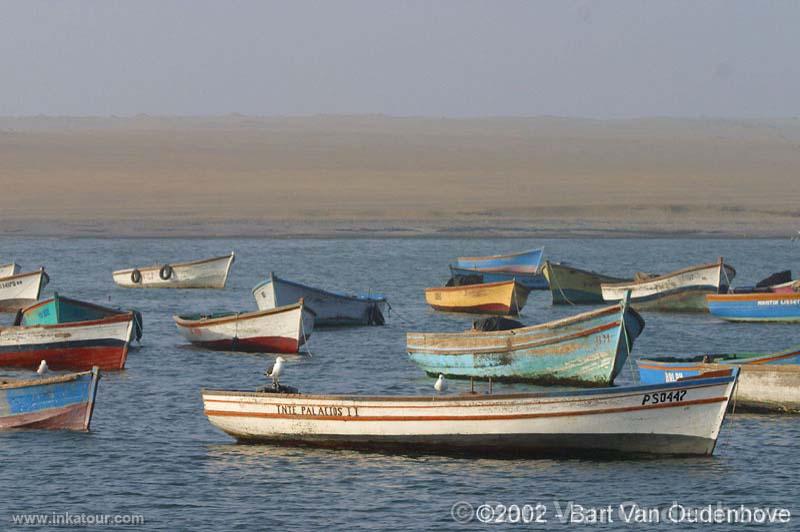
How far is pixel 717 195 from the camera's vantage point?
13712 cm

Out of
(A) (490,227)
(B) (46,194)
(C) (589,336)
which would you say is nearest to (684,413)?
(C) (589,336)

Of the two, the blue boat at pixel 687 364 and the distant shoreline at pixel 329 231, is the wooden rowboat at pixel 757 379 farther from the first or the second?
the distant shoreline at pixel 329 231

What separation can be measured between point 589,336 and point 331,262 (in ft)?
161

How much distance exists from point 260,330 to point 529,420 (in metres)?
16.2

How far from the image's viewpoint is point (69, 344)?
1368 inches

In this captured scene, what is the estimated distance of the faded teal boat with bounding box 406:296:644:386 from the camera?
3167 centimetres

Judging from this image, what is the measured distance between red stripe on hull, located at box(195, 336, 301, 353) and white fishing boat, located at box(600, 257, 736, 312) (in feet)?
59.3

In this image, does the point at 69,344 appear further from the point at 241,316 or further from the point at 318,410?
the point at 318,410

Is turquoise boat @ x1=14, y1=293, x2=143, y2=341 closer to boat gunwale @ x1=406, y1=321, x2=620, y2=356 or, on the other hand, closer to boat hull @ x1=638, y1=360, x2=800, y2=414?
boat gunwale @ x1=406, y1=321, x2=620, y2=356

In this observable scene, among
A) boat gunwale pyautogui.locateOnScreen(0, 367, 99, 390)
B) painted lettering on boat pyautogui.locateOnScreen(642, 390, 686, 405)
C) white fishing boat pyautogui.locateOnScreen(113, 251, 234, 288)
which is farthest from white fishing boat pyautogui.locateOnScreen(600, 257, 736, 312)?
boat gunwale pyautogui.locateOnScreen(0, 367, 99, 390)

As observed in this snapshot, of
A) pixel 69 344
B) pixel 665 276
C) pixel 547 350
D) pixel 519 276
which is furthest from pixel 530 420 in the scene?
pixel 519 276

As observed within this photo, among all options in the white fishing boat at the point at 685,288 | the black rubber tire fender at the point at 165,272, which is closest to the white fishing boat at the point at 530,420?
the white fishing boat at the point at 685,288

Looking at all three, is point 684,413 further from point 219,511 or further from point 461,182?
point 461,182

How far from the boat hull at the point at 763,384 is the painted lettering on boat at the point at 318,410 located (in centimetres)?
775
